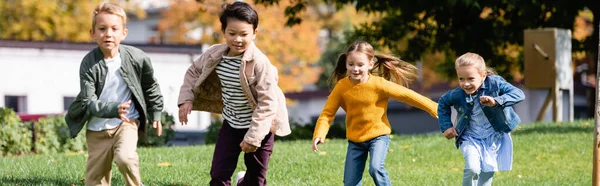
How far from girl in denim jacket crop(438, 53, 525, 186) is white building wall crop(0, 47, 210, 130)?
17.1 metres

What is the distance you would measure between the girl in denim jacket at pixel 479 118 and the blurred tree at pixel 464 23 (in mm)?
13489

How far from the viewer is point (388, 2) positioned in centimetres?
2181

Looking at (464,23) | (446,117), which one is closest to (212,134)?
(464,23)

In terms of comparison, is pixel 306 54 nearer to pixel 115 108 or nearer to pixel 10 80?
pixel 10 80

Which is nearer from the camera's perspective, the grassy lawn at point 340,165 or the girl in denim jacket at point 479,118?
the girl in denim jacket at point 479,118

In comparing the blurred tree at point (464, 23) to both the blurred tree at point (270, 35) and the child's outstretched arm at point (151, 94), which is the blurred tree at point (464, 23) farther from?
the blurred tree at point (270, 35)

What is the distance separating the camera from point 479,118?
749 centimetres

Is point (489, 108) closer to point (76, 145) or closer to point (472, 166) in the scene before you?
point (472, 166)

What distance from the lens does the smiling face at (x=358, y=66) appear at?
7461 millimetres

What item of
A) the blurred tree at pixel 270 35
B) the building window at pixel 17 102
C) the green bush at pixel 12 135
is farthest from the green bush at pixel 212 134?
the blurred tree at pixel 270 35

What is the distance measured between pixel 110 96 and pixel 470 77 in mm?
2531

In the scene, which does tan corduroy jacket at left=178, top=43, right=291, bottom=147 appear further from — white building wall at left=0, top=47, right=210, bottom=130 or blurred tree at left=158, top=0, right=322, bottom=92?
blurred tree at left=158, top=0, right=322, bottom=92

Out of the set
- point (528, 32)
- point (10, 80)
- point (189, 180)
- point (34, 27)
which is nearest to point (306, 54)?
point (34, 27)

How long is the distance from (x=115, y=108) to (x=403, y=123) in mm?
41210
